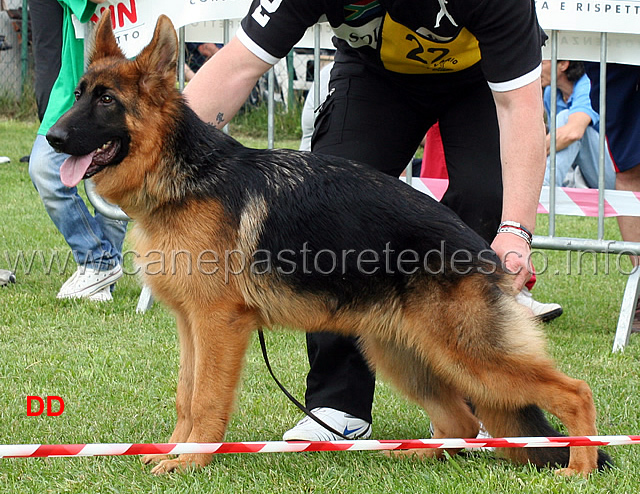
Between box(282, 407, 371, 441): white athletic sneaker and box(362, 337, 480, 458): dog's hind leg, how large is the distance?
289 mm

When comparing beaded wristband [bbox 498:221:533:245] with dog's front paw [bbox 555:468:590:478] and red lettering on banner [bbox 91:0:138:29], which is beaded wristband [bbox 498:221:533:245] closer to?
dog's front paw [bbox 555:468:590:478]

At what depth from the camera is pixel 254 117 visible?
1393 centimetres

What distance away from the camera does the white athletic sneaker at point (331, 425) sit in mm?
3473

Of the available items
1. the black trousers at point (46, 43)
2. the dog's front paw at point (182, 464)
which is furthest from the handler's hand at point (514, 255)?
the black trousers at point (46, 43)

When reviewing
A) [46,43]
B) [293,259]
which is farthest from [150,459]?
[46,43]

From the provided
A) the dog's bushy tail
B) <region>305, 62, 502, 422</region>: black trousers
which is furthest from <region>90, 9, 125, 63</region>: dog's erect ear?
the dog's bushy tail

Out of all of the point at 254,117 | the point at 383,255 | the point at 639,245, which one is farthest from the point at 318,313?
the point at 254,117

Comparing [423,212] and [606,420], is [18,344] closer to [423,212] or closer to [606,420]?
[423,212]

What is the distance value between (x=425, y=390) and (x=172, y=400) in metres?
1.33

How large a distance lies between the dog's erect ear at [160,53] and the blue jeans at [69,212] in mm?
2826

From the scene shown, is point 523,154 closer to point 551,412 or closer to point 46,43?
point 551,412

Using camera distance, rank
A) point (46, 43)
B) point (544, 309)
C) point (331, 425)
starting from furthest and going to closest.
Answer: point (46, 43)
point (544, 309)
point (331, 425)

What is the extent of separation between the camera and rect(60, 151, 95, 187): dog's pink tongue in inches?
116

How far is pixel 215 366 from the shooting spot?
2.97 m
